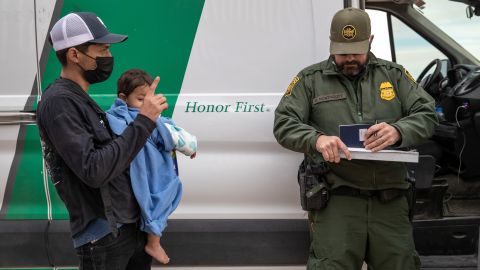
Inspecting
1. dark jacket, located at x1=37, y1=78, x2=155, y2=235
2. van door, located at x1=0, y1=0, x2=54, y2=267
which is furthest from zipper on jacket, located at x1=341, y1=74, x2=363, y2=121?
van door, located at x1=0, y1=0, x2=54, y2=267

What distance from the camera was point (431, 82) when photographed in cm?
447

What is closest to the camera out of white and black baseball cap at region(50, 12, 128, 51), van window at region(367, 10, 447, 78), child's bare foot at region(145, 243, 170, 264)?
white and black baseball cap at region(50, 12, 128, 51)

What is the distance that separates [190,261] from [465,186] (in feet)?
6.85

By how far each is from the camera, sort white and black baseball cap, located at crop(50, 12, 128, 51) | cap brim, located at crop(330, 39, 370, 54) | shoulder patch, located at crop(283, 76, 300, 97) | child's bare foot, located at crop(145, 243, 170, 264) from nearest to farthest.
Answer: white and black baseball cap, located at crop(50, 12, 128, 51) < child's bare foot, located at crop(145, 243, 170, 264) < cap brim, located at crop(330, 39, 370, 54) < shoulder patch, located at crop(283, 76, 300, 97)

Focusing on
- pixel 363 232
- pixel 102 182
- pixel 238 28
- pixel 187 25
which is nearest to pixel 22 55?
pixel 187 25

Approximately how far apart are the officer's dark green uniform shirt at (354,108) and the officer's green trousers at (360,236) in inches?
3.9

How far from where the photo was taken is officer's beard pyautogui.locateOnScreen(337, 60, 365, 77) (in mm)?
2736

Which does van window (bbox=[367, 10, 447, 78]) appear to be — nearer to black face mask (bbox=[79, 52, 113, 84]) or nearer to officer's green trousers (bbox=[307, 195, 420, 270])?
officer's green trousers (bbox=[307, 195, 420, 270])

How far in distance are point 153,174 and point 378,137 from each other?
3.00 ft

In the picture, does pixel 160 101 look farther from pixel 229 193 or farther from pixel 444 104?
pixel 444 104

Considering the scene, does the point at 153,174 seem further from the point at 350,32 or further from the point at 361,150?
the point at 350,32

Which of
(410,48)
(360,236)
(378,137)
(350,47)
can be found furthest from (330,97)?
(410,48)

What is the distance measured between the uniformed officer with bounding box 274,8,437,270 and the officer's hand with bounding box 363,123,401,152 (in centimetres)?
16

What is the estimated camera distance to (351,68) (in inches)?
108
